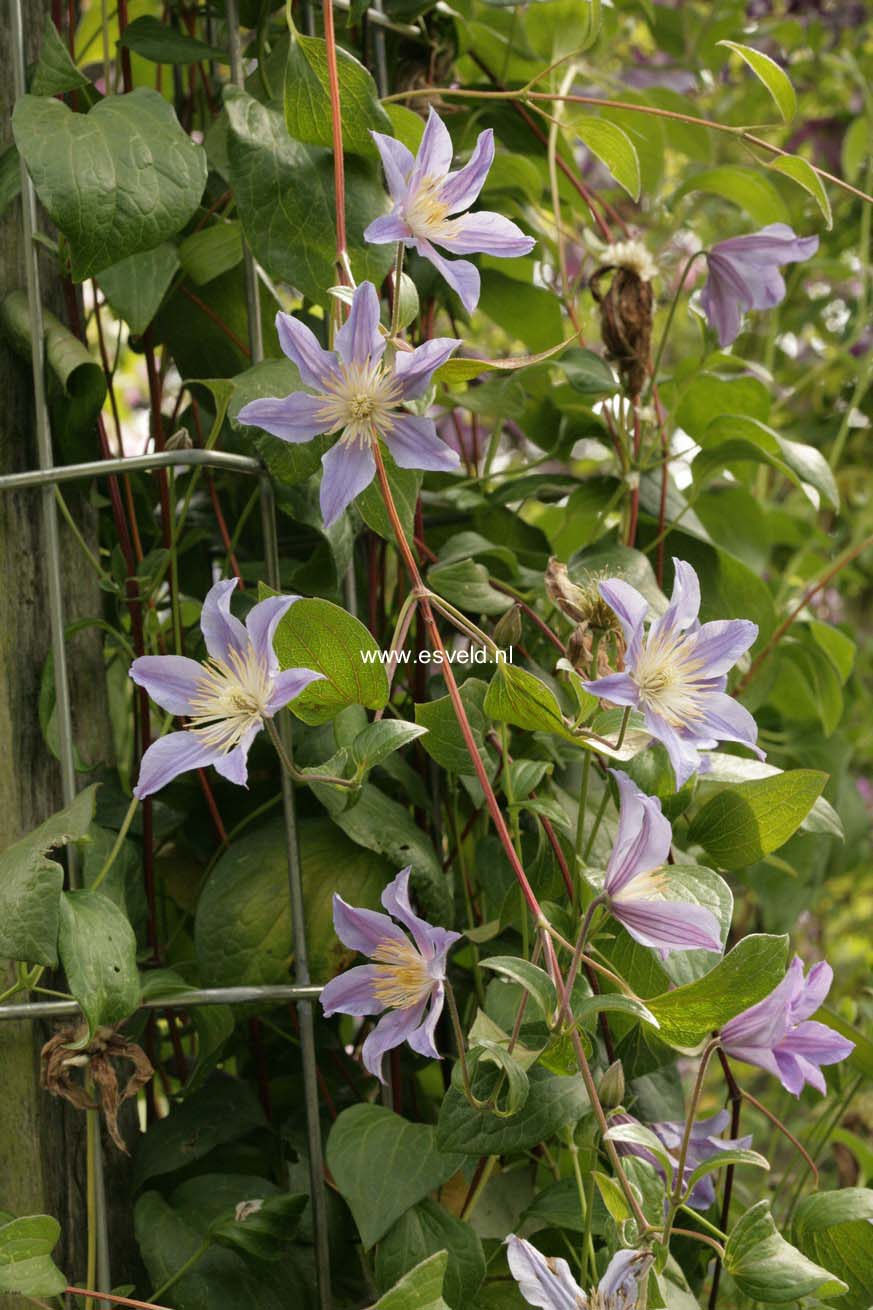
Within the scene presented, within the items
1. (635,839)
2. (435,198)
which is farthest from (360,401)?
(635,839)

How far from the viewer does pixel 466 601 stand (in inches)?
27.5

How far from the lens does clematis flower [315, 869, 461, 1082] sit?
54cm

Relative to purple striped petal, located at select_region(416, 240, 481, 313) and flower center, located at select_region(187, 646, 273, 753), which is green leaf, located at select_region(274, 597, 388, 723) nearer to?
flower center, located at select_region(187, 646, 273, 753)

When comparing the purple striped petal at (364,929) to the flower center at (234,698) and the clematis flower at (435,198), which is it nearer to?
the flower center at (234,698)

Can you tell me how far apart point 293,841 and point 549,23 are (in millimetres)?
583

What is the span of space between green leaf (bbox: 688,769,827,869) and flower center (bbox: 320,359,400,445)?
0.26m

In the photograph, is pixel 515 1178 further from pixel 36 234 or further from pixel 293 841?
pixel 36 234

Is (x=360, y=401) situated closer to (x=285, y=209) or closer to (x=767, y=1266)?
(x=285, y=209)

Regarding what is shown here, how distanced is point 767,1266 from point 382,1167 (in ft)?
0.58

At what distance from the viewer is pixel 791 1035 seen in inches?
25.2

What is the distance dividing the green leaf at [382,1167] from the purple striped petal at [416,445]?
1.01 ft

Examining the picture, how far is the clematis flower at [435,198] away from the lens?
1.83 ft

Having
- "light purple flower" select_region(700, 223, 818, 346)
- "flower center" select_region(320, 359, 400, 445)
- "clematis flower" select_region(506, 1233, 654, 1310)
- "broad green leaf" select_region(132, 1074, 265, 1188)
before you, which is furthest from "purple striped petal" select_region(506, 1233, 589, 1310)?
"light purple flower" select_region(700, 223, 818, 346)

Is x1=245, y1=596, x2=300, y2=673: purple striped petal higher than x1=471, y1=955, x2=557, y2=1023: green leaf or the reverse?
higher
